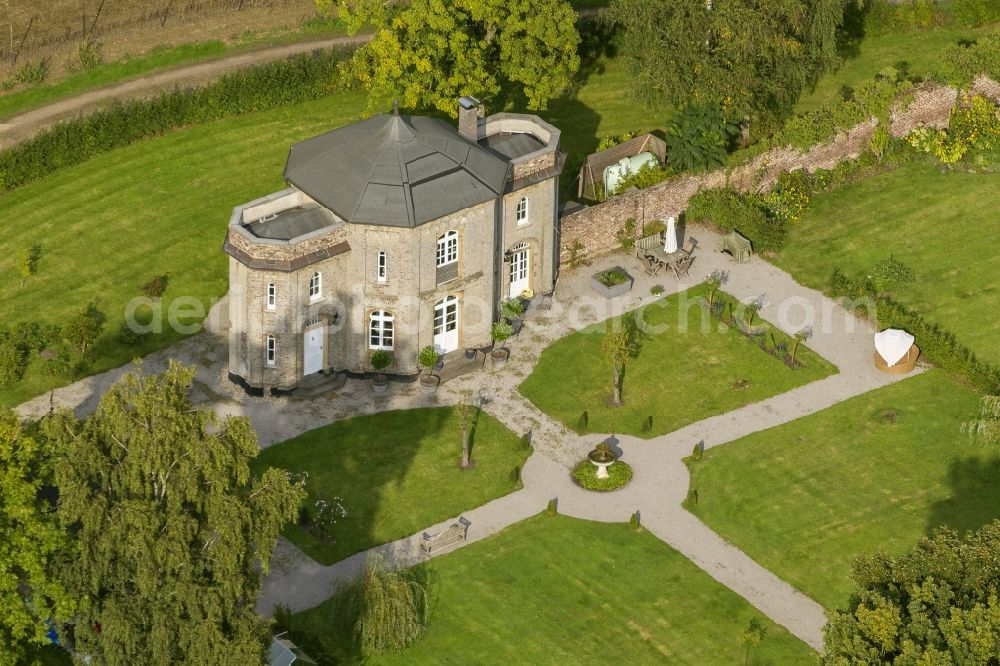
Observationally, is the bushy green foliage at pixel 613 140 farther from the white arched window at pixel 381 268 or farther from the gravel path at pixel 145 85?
the white arched window at pixel 381 268


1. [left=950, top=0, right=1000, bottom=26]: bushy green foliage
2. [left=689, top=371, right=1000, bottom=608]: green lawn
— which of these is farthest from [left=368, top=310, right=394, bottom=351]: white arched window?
[left=950, top=0, right=1000, bottom=26]: bushy green foliage

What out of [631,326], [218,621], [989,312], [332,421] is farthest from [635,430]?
[218,621]

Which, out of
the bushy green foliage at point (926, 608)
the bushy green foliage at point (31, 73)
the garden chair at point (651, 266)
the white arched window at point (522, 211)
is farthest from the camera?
the bushy green foliage at point (31, 73)

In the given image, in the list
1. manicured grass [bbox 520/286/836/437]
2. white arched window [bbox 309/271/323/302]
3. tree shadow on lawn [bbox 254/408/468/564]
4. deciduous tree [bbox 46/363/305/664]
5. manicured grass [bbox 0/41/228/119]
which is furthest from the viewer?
manicured grass [bbox 0/41/228/119]

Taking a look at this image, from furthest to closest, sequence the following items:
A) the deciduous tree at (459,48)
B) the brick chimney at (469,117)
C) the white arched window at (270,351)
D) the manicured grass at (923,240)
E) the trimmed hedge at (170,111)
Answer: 1. the trimmed hedge at (170,111)
2. the deciduous tree at (459,48)
3. the manicured grass at (923,240)
4. the brick chimney at (469,117)
5. the white arched window at (270,351)

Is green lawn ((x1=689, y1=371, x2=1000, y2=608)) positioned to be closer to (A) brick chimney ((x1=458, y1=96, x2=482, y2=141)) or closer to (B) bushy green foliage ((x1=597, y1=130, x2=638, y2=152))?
(A) brick chimney ((x1=458, y1=96, x2=482, y2=141))

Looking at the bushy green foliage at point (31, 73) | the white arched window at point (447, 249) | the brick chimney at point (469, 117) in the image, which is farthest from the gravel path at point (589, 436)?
the bushy green foliage at point (31, 73)
